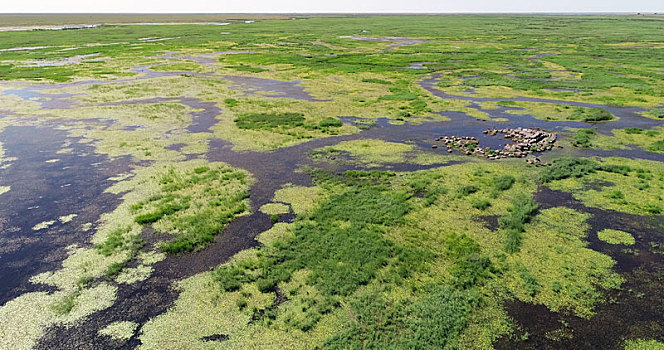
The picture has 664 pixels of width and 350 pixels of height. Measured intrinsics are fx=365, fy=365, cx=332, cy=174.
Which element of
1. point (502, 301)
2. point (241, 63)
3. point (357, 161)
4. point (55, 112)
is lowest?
point (502, 301)

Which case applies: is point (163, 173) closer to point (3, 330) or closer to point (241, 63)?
point (3, 330)

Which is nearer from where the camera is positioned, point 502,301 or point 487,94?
point 502,301

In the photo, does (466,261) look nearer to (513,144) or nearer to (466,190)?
(466,190)

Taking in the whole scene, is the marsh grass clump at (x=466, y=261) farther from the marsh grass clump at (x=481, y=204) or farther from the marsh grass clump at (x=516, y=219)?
the marsh grass clump at (x=481, y=204)

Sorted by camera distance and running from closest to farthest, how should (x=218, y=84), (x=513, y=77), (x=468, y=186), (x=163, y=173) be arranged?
1. (x=468, y=186)
2. (x=163, y=173)
3. (x=218, y=84)
4. (x=513, y=77)

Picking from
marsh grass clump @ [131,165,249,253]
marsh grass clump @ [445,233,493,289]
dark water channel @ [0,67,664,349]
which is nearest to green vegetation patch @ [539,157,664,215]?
dark water channel @ [0,67,664,349]

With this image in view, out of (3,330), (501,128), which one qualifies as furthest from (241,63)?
(3,330)
